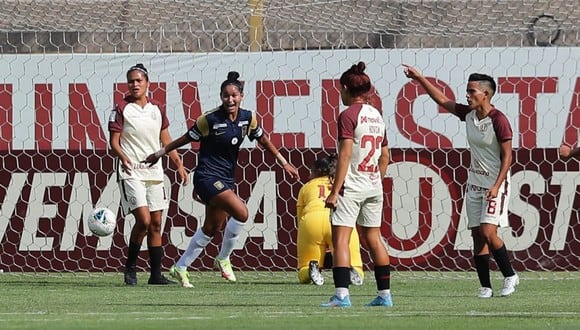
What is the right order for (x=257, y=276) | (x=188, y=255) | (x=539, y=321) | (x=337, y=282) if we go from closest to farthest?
(x=539, y=321) < (x=337, y=282) < (x=188, y=255) < (x=257, y=276)

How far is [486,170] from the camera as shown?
Answer: 38.8 feet

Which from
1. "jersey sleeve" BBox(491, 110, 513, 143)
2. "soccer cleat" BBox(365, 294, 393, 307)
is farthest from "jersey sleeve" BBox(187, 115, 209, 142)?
"soccer cleat" BBox(365, 294, 393, 307)

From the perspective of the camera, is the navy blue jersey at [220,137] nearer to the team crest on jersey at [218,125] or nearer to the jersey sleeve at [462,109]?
the team crest on jersey at [218,125]

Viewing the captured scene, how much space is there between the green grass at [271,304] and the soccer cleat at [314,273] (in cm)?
18

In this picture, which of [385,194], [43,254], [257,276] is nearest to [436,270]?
[385,194]

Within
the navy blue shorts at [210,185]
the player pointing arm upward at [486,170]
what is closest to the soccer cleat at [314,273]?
the navy blue shorts at [210,185]

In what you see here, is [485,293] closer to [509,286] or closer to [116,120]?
[509,286]

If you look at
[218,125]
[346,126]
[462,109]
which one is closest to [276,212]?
[218,125]

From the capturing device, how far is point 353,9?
1588cm

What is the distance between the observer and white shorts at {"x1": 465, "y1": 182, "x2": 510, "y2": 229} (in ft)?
38.4

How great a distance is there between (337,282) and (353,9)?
621cm

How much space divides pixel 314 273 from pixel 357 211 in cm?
334

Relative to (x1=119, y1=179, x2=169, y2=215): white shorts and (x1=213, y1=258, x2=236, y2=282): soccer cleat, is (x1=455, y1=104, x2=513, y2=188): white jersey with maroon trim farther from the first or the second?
(x1=119, y1=179, x2=169, y2=215): white shorts

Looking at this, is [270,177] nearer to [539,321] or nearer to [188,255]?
[188,255]
